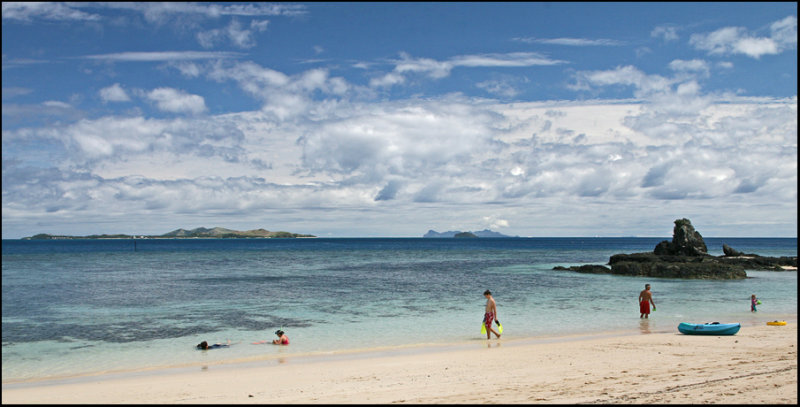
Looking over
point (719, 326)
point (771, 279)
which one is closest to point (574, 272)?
point (771, 279)

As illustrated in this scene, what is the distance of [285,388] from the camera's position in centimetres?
1248

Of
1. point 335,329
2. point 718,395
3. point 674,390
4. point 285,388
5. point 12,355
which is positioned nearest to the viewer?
point 718,395

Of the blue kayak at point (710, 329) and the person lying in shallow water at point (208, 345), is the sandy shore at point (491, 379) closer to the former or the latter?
the blue kayak at point (710, 329)

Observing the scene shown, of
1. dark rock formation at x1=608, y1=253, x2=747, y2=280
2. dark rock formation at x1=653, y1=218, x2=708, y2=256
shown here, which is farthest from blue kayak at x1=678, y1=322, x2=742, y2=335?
dark rock formation at x1=653, y1=218, x2=708, y2=256

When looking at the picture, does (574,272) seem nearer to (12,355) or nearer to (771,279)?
(771,279)

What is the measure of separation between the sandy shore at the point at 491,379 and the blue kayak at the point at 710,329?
1.46 m

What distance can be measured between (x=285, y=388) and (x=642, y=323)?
18.9m

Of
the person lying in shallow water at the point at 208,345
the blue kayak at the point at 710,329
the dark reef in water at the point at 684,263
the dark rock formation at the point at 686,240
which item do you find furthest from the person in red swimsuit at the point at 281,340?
the dark rock formation at the point at 686,240

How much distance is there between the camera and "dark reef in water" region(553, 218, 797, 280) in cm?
5334

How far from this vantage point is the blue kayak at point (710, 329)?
66.7 feet

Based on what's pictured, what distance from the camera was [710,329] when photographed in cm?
2059

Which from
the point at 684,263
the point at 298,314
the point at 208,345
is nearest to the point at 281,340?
the point at 208,345

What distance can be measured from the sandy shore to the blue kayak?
4.77 ft

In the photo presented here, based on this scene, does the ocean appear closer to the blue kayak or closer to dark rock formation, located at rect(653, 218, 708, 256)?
the blue kayak
